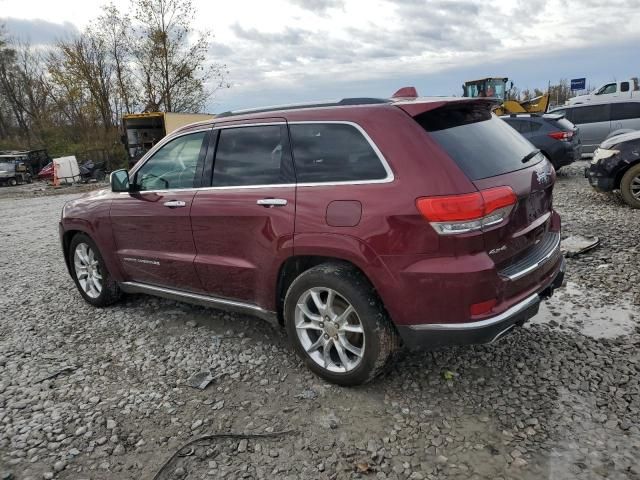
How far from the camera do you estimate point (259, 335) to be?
4031mm

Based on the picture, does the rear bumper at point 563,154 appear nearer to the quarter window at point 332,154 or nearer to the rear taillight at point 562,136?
the rear taillight at point 562,136

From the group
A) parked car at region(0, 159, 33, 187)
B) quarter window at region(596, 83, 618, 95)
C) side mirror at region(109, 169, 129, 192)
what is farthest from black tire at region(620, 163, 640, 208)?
parked car at region(0, 159, 33, 187)

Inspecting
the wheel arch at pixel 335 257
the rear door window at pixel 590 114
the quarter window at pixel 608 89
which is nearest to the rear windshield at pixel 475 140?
the wheel arch at pixel 335 257

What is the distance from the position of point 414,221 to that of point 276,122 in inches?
50.9

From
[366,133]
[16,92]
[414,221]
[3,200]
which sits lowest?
[3,200]

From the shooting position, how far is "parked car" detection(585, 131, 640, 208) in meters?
7.74

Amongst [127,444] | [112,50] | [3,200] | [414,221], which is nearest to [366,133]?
[414,221]

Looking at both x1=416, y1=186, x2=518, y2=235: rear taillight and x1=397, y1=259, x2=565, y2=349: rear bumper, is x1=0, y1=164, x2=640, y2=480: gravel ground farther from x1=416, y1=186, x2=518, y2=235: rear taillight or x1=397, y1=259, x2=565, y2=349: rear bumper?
x1=416, y1=186, x2=518, y2=235: rear taillight

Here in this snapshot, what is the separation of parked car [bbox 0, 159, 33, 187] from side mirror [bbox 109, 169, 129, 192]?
23852mm

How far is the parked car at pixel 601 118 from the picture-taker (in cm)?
1406

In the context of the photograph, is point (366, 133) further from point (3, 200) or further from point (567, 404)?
point (3, 200)

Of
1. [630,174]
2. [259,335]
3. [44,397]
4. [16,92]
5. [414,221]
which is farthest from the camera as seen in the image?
[16,92]

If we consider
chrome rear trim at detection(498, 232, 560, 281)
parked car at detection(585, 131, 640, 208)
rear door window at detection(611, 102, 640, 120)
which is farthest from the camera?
rear door window at detection(611, 102, 640, 120)

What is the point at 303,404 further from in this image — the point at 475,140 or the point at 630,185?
the point at 630,185
